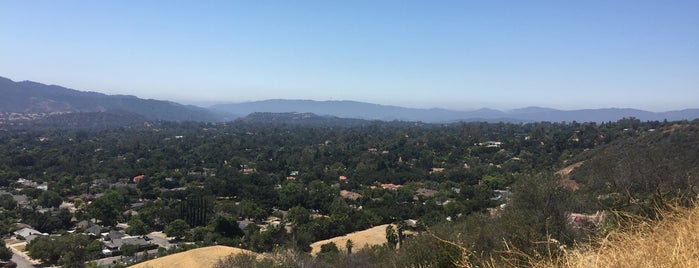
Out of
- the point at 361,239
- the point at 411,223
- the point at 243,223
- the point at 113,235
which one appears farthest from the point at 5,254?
the point at 411,223

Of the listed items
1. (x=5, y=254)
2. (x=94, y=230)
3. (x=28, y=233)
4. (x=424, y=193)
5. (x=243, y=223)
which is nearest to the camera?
(x=5, y=254)

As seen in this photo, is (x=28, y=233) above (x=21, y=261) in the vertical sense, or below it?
below

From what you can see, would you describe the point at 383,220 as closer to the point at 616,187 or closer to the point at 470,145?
the point at 616,187

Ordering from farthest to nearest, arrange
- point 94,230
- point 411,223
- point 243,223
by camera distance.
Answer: point 243,223 → point 94,230 → point 411,223

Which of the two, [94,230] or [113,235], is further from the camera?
[94,230]

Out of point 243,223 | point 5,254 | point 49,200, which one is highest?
point 5,254

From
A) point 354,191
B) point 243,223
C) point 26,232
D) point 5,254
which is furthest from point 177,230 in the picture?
point 354,191

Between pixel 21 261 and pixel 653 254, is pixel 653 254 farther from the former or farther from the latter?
pixel 21 261
